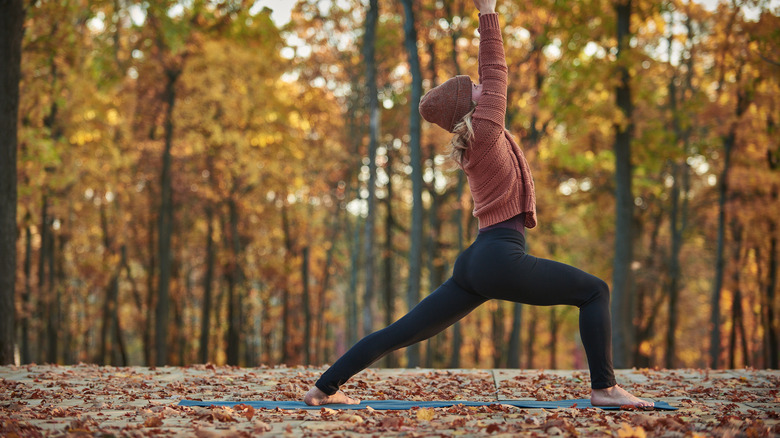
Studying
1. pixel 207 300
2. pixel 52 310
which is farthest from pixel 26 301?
pixel 207 300

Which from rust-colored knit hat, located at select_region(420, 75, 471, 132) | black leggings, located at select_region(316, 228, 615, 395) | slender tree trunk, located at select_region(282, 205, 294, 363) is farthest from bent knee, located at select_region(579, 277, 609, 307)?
slender tree trunk, located at select_region(282, 205, 294, 363)

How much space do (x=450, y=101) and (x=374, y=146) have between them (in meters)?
10.5

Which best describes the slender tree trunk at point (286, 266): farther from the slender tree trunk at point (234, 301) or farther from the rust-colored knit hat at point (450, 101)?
the rust-colored knit hat at point (450, 101)

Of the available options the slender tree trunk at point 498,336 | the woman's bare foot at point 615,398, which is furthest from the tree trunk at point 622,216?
the slender tree trunk at point 498,336

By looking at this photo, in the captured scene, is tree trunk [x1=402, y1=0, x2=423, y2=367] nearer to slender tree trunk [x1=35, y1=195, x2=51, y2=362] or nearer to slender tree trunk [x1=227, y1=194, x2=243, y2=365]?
slender tree trunk [x1=35, y1=195, x2=51, y2=362]

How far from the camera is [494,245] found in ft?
14.6

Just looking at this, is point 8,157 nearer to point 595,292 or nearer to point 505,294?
point 505,294

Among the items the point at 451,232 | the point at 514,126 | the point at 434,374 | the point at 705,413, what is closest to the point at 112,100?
the point at 514,126

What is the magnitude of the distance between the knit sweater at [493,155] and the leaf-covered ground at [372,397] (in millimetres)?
1297

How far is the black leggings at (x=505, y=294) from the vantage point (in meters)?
4.43

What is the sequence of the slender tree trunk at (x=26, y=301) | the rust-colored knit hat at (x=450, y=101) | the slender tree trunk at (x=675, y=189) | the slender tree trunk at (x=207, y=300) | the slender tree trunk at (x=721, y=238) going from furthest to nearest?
the slender tree trunk at (x=207, y=300) < the slender tree trunk at (x=26, y=301) < the slender tree trunk at (x=675, y=189) < the slender tree trunk at (x=721, y=238) < the rust-colored knit hat at (x=450, y=101)

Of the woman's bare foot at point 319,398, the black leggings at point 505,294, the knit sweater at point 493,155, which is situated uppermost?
the knit sweater at point 493,155

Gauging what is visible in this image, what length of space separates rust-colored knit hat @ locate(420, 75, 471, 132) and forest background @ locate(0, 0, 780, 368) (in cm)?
704

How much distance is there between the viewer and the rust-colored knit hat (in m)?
4.50
